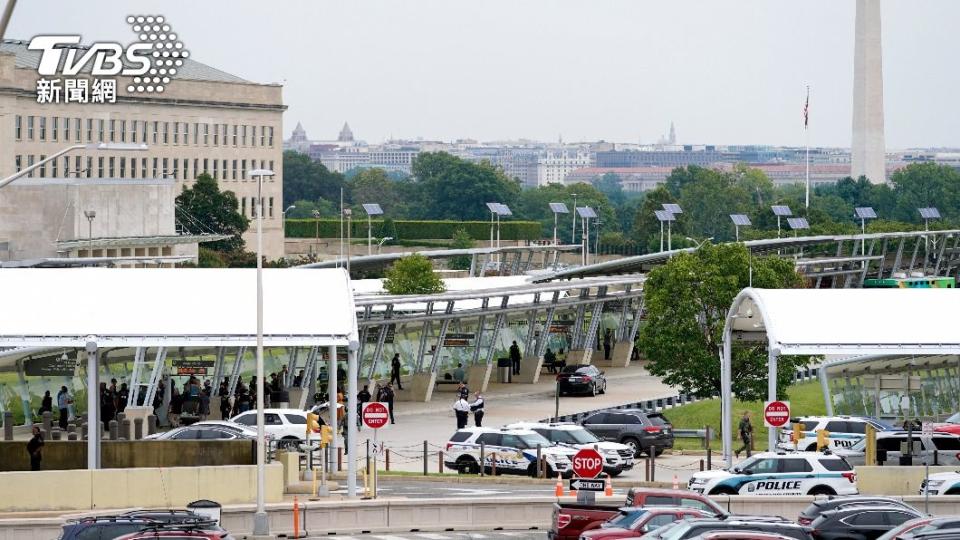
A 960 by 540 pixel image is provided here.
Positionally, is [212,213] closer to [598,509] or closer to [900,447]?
[900,447]

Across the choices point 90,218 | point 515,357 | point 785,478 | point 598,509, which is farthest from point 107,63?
point 598,509

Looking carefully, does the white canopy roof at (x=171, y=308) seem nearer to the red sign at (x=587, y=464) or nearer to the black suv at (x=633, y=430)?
the red sign at (x=587, y=464)

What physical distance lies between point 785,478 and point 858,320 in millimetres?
6653

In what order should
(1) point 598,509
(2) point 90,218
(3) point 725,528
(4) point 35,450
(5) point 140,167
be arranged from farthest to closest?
(5) point 140,167 → (2) point 90,218 → (4) point 35,450 → (1) point 598,509 → (3) point 725,528

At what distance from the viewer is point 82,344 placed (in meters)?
43.7

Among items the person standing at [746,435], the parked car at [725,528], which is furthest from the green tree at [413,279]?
the parked car at [725,528]

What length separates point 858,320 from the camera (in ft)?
156

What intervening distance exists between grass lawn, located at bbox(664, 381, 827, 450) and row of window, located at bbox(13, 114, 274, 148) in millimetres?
77832

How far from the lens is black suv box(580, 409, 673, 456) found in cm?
5366

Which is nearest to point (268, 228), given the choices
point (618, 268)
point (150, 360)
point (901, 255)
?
point (901, 255)

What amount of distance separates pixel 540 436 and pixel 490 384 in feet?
82.7

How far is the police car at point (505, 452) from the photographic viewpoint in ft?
158

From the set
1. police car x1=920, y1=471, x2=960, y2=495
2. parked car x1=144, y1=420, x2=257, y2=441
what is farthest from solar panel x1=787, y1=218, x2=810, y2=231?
police car x1=920, y1=471, x2=960, y2=495

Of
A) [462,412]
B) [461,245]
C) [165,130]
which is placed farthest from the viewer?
[461,245]
